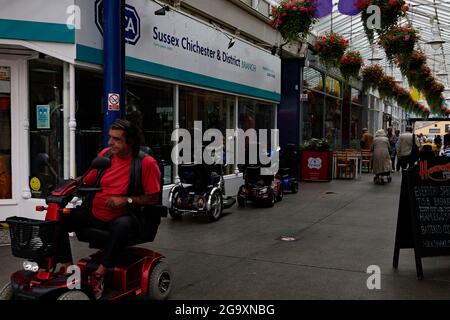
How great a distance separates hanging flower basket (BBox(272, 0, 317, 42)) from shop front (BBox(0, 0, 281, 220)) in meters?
1.65

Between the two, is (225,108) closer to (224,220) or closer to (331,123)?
(224,220)

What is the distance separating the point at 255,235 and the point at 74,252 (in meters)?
2.53

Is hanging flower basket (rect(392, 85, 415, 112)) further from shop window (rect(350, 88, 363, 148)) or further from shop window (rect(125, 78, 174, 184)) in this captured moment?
shop window (rect(125, 78, 174, 184))

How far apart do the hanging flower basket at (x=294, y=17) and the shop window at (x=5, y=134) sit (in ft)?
18.3

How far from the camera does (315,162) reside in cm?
1445

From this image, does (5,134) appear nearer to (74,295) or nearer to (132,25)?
(132,25)

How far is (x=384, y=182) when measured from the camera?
46.6 feet

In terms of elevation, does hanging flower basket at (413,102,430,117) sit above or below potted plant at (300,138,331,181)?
above

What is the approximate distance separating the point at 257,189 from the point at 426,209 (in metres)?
4.60

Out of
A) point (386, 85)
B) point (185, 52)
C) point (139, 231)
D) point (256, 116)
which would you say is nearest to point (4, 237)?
point (139, 231)

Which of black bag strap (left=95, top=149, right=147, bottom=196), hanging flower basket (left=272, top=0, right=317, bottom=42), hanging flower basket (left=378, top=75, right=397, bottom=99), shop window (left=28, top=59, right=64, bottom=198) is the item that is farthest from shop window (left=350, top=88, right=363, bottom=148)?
black bag strap (left=95, top=149, right=147, bottom=196)

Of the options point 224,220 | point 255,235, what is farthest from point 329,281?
point 224,220

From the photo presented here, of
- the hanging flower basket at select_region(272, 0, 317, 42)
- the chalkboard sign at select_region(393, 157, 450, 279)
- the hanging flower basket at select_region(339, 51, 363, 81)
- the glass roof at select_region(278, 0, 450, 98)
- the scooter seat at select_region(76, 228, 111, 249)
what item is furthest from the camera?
the hanging flower basket at select_region(339, 51, 363, 81)

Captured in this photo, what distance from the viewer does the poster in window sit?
701cm
